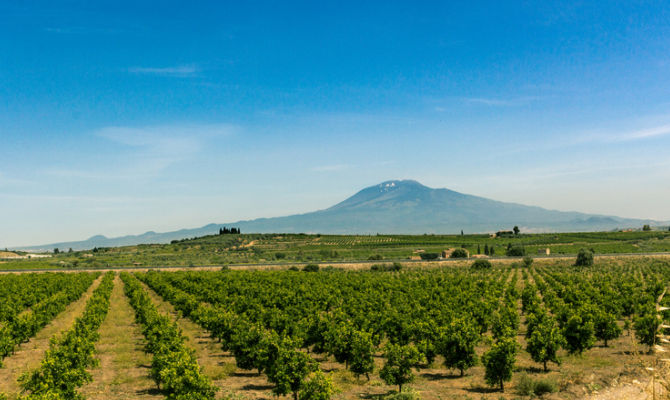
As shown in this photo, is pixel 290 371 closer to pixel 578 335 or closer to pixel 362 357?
pixel 362 357

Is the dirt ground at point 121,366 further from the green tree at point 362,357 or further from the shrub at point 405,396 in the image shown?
the shrub at point 405,396

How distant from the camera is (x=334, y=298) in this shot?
5950 cm

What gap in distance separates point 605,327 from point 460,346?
16779 mm

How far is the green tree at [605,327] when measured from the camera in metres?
39.8

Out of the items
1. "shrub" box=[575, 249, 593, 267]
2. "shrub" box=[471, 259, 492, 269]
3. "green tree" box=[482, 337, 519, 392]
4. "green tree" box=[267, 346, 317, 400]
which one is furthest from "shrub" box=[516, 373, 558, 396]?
"shrub" box=[575, 249, 593, 267]

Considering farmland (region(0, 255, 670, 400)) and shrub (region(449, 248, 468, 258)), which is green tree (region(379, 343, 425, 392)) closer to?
farmland (region(0, 255, 670, 400))

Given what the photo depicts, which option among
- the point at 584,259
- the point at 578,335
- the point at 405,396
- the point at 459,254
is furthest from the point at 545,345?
the point at 459,254

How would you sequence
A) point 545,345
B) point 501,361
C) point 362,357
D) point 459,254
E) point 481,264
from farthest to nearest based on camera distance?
point 459,254, point 481,264, point 545,345, point 362,357, point 501,361

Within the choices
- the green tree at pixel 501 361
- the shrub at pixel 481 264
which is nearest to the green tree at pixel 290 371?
the green tree at pixel 501 361

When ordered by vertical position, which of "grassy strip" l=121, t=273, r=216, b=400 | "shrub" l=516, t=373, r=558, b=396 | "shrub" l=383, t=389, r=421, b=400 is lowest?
"shrub" l=516, t=373, r=558, b=396

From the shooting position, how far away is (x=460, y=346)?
32469mm

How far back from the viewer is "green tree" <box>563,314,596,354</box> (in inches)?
1380

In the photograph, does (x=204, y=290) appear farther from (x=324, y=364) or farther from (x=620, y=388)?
(x=620, y=388)

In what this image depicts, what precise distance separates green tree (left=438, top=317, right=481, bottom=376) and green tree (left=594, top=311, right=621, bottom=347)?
1487 cm
